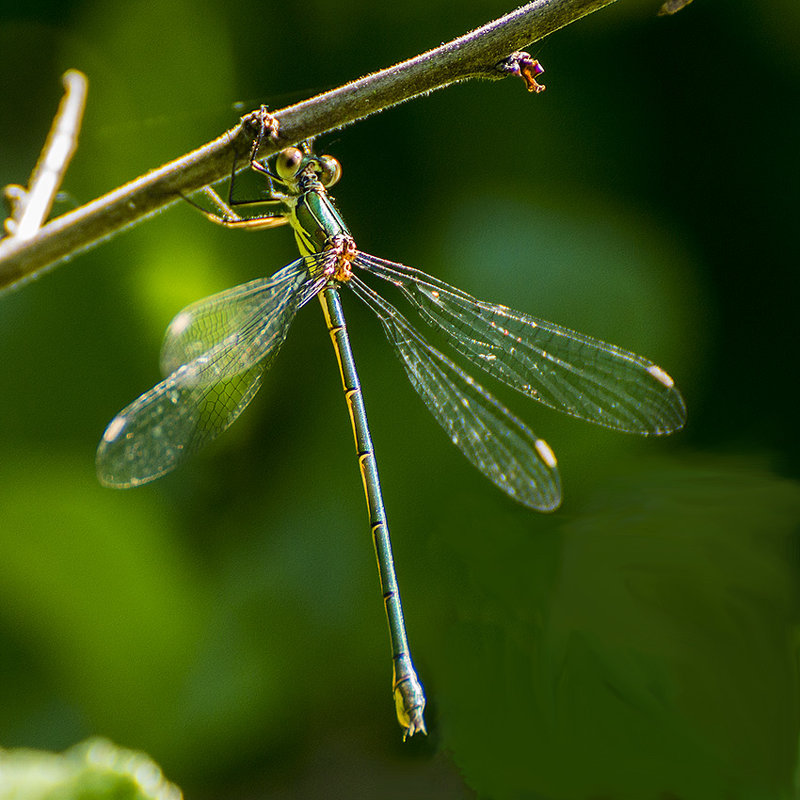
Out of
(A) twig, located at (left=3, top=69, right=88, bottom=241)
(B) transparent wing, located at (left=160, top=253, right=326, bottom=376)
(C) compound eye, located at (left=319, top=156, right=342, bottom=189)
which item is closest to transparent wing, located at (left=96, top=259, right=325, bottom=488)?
(B) transparent wing, located at (left=160, top=253, right=326, bottom=376)

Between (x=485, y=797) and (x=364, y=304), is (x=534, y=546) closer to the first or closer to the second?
(x=485, y=797)

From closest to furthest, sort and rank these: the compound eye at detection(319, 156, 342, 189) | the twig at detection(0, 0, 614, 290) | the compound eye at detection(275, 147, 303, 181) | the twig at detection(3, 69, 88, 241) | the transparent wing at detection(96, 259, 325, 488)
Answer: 1. the twig at detection(0, 0, 614, 290)
2. the twig at detection(3, 69, 88, 241)
3. the transparent wing at detection(96, 259, 325, 488)
4. the compound eye at detection(275, 147, 303, 181)
5. the compound eye at detection(319, 156, 342, 189)

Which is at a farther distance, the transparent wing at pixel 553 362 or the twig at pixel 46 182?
the transparent wing at pixel 553 362

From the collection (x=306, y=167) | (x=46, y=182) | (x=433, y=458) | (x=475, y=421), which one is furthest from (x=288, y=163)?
(x=433, y=458)

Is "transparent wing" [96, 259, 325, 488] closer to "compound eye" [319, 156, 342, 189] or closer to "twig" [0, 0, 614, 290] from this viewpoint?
"compound eye" [319, 156, 342, 189]

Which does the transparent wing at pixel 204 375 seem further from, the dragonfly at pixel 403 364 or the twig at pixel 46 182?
the twig at pixel 46 182

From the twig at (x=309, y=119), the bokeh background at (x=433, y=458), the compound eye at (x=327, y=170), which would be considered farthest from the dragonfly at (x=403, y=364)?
the twig at (x=309, y=119)

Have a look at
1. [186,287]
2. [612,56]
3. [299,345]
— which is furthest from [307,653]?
[612,56]

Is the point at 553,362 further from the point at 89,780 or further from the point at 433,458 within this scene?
the point at 89,780
